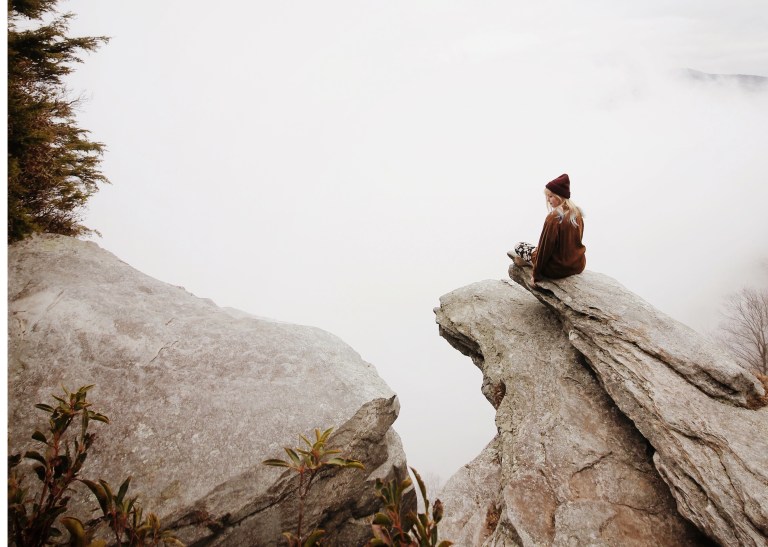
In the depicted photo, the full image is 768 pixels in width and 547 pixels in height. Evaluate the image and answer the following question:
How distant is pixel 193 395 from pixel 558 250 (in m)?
8.98

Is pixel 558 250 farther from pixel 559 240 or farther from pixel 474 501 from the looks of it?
pixel 474 501

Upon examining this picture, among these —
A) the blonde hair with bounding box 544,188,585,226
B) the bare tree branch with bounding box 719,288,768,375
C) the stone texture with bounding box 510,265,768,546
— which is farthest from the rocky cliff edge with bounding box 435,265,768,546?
the bare tree branch with bounding box 719,288,768,375

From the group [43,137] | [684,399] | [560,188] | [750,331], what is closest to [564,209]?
[560,188]

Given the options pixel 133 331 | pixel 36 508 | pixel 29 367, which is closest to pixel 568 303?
pixel 36 508

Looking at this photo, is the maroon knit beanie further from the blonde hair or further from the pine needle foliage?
the pine needle foliage

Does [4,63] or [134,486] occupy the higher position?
[4,63]

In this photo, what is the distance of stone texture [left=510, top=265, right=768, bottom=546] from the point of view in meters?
5.29

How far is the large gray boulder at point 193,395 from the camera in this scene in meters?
6.32

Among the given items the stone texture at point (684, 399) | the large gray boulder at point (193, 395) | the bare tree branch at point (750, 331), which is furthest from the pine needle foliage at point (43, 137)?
the bare tree branch at point (750, 331)

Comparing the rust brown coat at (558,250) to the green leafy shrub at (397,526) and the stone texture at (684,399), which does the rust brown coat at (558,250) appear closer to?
the stone texture at (684,399)

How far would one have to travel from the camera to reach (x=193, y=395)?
24.3 feet

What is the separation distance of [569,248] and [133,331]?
10.6 m

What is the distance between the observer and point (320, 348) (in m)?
9.61

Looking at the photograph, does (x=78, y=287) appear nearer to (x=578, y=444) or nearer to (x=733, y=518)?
Answer: (x=578, y=444)
